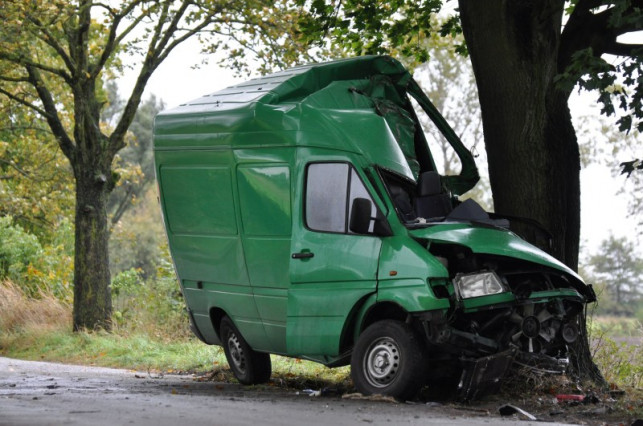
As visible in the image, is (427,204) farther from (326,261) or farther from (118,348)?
(118,348)

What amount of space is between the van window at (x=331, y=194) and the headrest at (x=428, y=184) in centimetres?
81

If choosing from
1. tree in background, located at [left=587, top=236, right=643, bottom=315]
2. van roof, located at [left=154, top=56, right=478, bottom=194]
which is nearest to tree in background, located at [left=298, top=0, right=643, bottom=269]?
van roof, located at [left=154, top=56, right=478, bottom=194]

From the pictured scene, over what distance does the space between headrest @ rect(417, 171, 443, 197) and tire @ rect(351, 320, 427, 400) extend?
5.19 ft

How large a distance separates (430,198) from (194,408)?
345 cm

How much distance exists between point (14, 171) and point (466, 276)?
2695cm

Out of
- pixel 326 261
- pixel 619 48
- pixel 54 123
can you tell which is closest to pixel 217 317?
pixel 326 261

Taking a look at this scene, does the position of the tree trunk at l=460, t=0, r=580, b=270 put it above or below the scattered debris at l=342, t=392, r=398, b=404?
above

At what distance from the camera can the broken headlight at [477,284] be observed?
8.73 m

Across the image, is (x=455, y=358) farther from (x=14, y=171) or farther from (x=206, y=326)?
(x=14, y=171)

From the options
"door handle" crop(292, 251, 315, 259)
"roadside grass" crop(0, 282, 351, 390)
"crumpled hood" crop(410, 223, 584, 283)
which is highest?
"crumpled hood" crop(410, 223, 584, 283)

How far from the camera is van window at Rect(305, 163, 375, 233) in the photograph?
9392mm

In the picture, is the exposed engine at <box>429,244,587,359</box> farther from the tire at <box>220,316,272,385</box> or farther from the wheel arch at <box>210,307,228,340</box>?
the wheel arch at <box>210,307,228,340</box>

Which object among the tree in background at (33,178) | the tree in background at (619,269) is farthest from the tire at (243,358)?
the tree in background at (619,269)

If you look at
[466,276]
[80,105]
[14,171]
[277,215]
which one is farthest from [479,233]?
[14,171]
